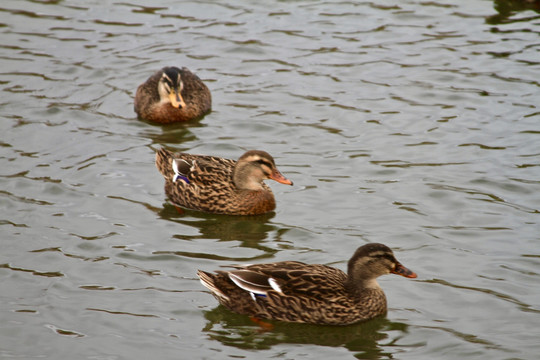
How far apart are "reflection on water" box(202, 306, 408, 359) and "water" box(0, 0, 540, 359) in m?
0.02

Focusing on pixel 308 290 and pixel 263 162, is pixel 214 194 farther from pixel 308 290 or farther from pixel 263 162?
pixel 308 290

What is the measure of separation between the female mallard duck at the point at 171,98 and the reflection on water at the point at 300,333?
550 centimetres

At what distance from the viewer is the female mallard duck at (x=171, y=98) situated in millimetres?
13555

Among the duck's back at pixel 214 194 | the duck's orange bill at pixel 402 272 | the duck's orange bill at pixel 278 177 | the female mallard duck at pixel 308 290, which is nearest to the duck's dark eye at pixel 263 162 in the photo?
the duck's orange bill at pixel 278 177

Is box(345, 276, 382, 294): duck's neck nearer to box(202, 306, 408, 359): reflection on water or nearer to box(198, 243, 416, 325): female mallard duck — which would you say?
box(198, 243, 416, 325): female mallard duck

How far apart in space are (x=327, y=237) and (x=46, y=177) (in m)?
3.77

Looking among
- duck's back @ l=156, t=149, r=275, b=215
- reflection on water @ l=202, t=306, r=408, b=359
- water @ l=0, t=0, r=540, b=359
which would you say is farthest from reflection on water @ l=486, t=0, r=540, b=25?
reflection on water @ l=202, t=306, r=408, b=359

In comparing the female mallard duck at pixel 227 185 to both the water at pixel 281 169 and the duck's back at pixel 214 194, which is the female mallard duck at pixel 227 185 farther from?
the water at pixel 281 169

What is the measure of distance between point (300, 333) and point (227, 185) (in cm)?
310

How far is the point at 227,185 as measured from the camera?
436 inches

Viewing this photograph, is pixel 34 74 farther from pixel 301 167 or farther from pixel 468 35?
pixel 468 35

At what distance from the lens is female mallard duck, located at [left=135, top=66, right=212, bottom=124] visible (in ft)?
44.5

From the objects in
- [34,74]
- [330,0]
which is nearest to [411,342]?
[34,74]

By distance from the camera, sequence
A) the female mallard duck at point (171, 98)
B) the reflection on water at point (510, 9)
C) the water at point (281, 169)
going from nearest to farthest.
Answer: the water at point (281, 169), the female mallard duck at point (171, 98), the reflection on water at point (510, 9)
